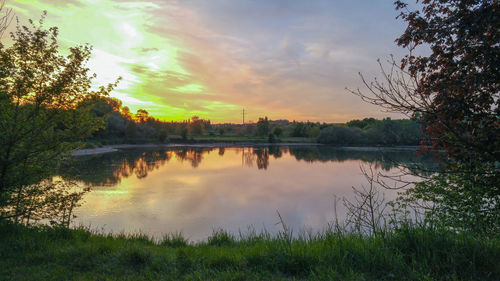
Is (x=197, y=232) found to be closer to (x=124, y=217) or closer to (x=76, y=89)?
(x=124, y=217)

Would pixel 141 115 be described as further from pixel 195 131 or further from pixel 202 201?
pixel 202 201

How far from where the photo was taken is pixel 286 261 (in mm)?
3639

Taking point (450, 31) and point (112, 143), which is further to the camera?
point (112, 143)

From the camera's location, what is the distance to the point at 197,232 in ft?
30.8

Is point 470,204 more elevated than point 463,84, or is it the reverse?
point 463,84

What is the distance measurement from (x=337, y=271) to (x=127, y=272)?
271 centimetres

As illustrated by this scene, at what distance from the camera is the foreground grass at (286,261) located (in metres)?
3.27

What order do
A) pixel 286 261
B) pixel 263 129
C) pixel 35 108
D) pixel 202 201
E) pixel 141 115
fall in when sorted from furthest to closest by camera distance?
pixel 263 129, pixel 141 115, pixel 202 201, pixel 35 108, pixel 286 261

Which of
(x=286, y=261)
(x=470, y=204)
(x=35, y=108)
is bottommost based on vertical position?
(x=286, y=261)

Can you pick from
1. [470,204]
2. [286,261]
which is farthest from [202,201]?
[470,204]

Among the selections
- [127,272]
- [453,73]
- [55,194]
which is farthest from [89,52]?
[453,73]

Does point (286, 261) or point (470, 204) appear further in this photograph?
point (470, 204)

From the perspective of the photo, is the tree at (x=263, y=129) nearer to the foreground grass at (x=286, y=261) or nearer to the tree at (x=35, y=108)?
the tree at (x=35, y=108)

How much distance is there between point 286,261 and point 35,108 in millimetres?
5419
